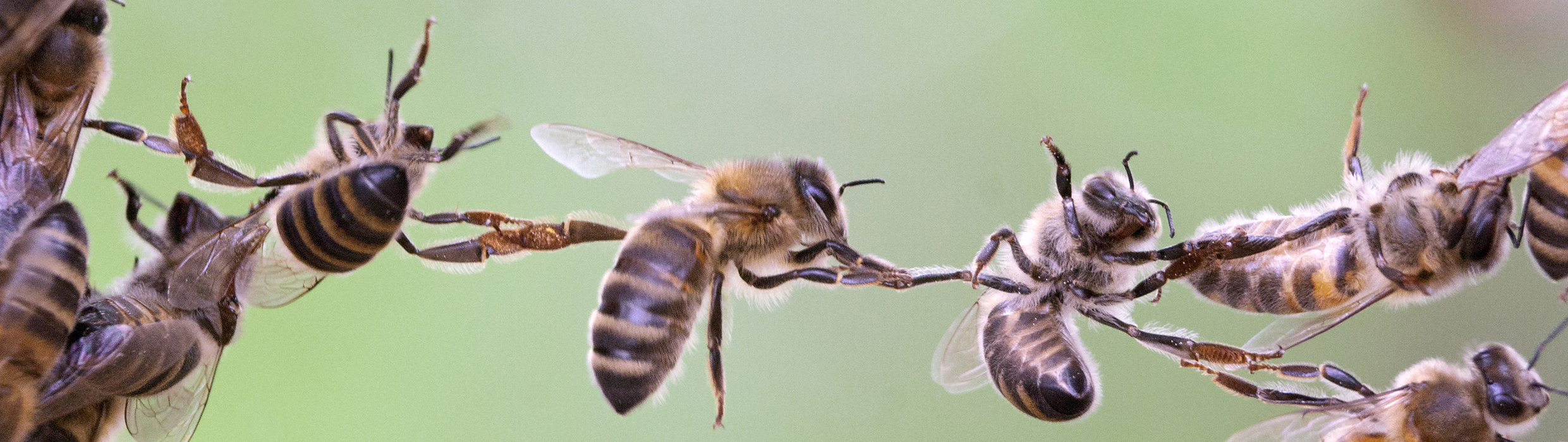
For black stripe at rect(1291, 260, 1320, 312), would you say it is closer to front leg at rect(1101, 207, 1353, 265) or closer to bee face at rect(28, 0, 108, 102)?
front leg at rect(1101, 207, 1353, 265)

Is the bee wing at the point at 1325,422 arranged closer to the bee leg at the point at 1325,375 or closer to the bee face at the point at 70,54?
the bee leg at the point at 1325,375

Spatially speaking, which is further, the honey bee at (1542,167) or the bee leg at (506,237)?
the bee leg at (506,237)

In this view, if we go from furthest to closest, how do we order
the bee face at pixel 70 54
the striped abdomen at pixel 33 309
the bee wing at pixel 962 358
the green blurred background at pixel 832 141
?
the green blurred background at pixel 832 141
the bee wing at pixel 962 358
the bee face at pixel 70 54
the striped abdomen at pixel 33 309

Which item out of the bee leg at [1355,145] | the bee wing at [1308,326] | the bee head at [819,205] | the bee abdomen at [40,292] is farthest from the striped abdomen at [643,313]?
the bee leg at [1355,145]

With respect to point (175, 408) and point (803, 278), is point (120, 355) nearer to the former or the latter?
point (175, 408)

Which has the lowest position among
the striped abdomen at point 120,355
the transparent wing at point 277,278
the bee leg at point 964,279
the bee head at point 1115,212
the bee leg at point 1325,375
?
the striped abdomen at point 120,355

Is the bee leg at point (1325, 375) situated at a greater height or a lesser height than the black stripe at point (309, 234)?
greater
